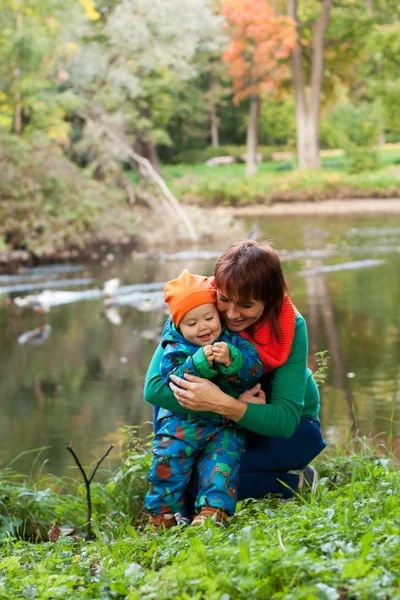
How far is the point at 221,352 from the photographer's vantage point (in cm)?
287

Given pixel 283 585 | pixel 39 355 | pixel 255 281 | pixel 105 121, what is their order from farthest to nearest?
pixel 105 121, pixel 39 355, pixel 255 281, pixel 283 585

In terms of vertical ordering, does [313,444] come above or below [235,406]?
below

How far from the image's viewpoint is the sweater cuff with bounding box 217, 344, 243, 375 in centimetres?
291

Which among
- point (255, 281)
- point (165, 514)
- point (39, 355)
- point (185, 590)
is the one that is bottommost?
point (39, 355)

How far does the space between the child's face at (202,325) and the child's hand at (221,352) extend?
13 cm

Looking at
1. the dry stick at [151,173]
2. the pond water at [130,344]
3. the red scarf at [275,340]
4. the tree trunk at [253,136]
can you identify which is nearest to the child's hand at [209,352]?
the red scarf at [275,340]

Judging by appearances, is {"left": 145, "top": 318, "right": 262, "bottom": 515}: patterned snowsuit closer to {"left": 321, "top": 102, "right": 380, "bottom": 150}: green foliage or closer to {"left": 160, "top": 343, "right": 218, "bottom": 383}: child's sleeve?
{"left": 160, "top": 343, "right": 218, "bottom": 383}: child's sleeve

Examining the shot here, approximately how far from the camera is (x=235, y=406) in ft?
9.74

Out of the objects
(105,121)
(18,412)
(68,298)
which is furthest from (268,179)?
(18,412)

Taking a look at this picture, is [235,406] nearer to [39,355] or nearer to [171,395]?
[171,395]

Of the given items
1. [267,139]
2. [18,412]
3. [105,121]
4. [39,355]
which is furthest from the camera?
[267,139]

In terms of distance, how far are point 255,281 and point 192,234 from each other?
13.8 meters

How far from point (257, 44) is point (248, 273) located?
84.9ft

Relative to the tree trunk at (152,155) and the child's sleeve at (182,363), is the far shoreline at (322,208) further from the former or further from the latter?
the child's sleeve at (182,363)
